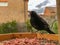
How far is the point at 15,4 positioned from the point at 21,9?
1.34 feet

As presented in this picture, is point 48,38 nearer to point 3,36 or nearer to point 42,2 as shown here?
point 3,36

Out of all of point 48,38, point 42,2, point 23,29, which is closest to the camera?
point 48,38

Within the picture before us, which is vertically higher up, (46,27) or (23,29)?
(46,27)

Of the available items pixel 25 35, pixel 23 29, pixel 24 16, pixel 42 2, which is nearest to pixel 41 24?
pixel 25 35

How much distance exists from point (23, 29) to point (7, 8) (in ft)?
9.37

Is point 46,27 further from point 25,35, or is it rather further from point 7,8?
point 7,8

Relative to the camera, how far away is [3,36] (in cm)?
306

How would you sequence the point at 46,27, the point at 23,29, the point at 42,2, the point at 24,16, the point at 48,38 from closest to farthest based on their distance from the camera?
1. the point at 48,38
2. the point at 46,27
3. the point at 23,29
4. the point at 42,2
5. the point at 24,16

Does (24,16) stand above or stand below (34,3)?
below

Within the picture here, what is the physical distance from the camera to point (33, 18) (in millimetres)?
3654

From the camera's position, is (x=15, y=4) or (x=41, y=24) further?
(x=15, y=4)

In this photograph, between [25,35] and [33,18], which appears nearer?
[25,35]

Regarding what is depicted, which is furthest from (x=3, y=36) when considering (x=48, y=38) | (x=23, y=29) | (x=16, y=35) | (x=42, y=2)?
(x=42, y=2)

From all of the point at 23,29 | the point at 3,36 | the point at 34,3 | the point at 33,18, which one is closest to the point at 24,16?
the point at 34,3
